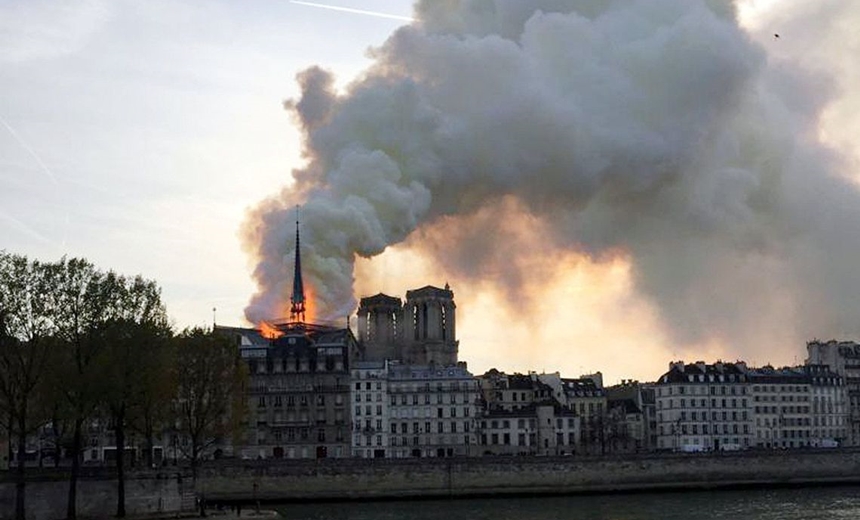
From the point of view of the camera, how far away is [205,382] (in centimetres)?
9188

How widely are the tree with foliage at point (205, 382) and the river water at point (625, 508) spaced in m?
8.23

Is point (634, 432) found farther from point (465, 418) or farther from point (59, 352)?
point (59, 352)

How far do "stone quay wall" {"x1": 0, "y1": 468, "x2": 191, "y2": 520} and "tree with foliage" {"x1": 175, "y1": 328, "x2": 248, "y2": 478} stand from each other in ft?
29.9

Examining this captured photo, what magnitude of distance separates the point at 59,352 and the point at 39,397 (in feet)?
17.4

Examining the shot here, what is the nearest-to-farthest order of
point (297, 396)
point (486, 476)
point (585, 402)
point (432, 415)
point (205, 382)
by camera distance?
point (205, 382) < point (486, 476) < point (297, 396) < point (432, 415) < point (585, 402)

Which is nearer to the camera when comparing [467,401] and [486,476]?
[486,476]

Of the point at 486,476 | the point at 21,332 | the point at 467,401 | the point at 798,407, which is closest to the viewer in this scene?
the point at 21,332

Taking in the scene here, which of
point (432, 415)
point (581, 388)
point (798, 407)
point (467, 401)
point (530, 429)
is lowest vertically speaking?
point (530, 429)

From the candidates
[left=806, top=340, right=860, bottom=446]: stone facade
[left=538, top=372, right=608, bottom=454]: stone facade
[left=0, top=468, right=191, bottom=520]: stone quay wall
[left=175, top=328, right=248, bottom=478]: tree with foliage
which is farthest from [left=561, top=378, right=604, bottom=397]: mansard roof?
[left=0, top=468, right=191, bottom=520]: stone quay wall

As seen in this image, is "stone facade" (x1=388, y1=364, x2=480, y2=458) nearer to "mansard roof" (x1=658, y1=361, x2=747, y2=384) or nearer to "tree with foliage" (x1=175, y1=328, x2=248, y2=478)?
"mansard roof" (x1=658, y1=361, x2=747, y2=384)

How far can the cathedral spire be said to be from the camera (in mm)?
119875

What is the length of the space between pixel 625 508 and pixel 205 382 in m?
31.6

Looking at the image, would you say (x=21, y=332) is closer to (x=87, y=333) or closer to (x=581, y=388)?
(x=87, y=333)

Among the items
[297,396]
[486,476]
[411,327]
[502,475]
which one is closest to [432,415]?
[297,396]
